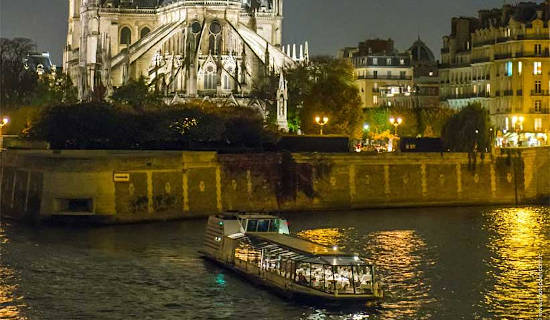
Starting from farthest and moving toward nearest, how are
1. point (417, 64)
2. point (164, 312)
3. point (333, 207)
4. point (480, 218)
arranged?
point (417, 64)
point (333, 207)
point (480, 218)
point (164, 312)

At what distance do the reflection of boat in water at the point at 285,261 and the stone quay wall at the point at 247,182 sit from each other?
37.7ft

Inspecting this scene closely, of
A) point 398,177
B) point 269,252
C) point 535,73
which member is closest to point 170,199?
point 398,177

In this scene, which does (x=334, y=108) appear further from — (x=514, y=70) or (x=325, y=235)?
(x=325, y=235)

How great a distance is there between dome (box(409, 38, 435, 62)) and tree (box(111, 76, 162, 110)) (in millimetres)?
38755

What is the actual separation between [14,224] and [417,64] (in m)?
65.0

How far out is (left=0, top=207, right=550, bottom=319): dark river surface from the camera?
32.8 metres

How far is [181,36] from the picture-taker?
92812 millimetres

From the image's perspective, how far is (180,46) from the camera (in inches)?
3642

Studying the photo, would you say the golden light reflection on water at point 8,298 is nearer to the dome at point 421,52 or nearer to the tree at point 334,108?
the tree at point 334,108

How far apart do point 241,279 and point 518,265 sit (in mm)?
9264

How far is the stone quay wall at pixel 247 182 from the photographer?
50875 mm

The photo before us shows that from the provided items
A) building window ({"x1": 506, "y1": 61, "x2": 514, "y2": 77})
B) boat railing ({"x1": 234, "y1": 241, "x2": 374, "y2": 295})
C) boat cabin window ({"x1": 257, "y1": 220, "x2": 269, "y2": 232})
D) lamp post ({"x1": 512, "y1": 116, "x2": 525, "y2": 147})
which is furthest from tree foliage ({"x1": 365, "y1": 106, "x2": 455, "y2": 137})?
boat railing ({"x1": 234, "y1": 241, "x2": 374, "y2": 295})

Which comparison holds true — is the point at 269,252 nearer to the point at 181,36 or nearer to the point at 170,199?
the point at 170,199

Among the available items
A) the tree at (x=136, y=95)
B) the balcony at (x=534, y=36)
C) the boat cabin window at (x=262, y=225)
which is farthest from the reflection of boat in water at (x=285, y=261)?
the balcony at (x=534, y=36)
